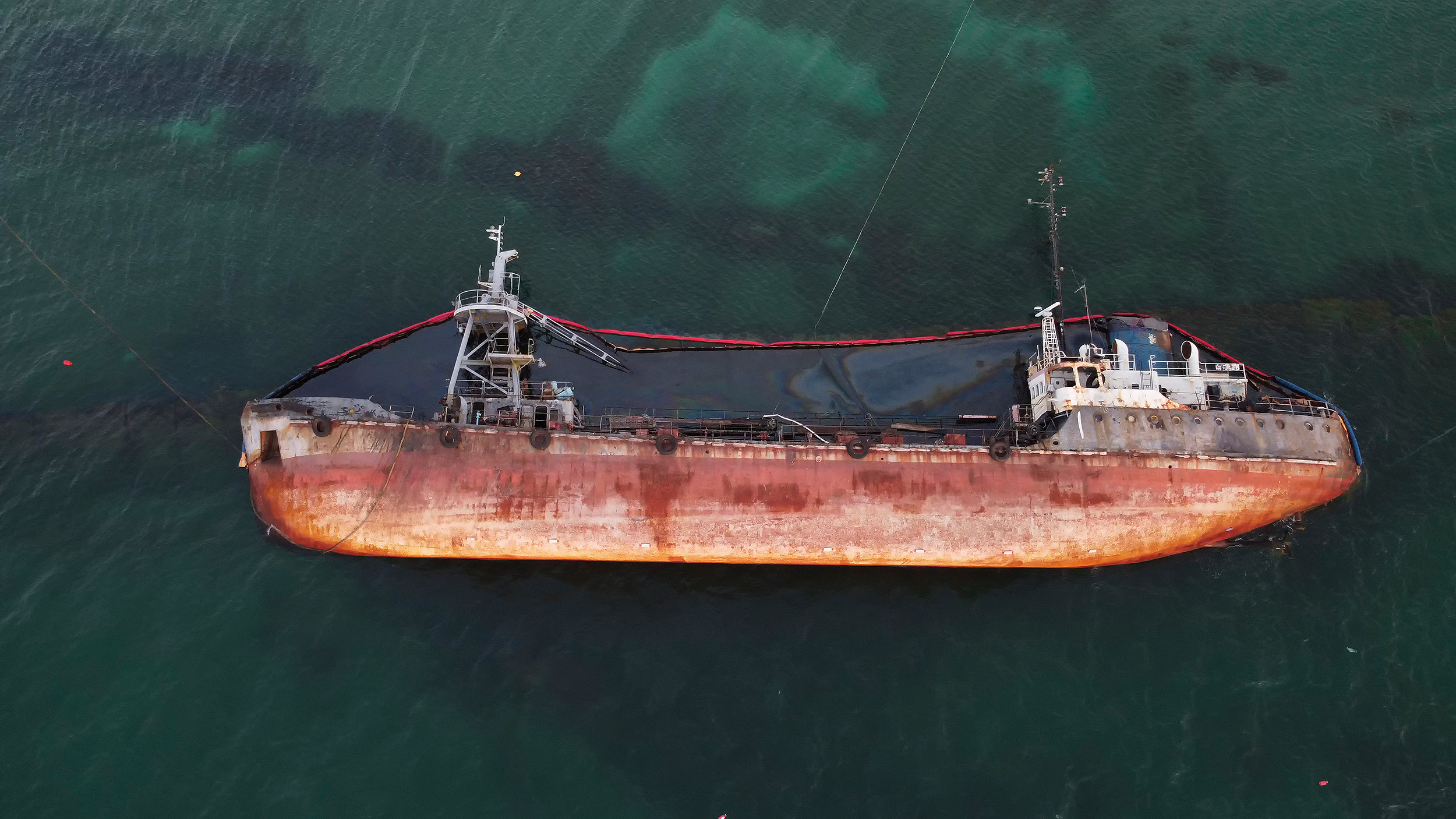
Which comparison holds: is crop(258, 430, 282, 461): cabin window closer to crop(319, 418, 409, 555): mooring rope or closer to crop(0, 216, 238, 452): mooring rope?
crop(319, 418, 409, 555): mooring rope

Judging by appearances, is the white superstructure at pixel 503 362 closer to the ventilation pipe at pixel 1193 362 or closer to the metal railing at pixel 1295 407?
the ventilation pipe at pixel 1193 362

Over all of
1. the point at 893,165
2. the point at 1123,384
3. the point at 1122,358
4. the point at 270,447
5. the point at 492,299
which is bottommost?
the point at 270,447

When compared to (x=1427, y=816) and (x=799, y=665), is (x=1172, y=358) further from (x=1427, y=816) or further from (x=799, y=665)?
(x=799, y=665)

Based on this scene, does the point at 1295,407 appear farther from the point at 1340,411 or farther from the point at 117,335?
the point at 117,335

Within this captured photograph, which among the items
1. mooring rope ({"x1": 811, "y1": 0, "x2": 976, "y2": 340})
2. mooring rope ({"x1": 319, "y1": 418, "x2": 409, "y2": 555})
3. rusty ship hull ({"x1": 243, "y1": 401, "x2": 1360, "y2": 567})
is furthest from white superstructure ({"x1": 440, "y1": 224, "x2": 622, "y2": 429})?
mooring rope ({"x1": 811, "y1": 0, "x2": 976, "y2": 340})

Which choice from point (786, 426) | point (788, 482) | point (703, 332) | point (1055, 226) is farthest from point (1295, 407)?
point (703, 332)
